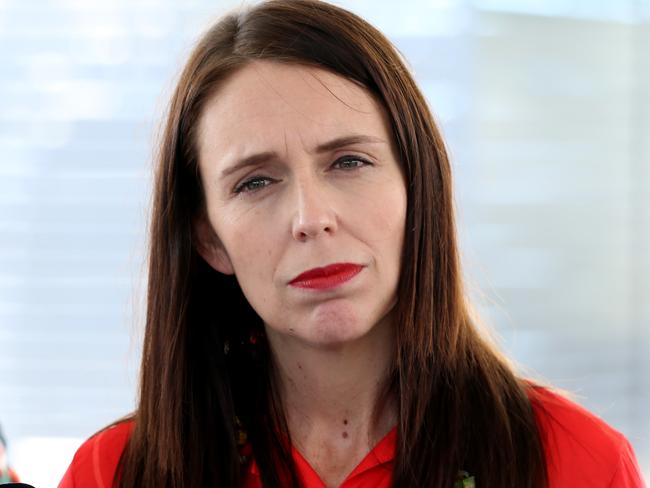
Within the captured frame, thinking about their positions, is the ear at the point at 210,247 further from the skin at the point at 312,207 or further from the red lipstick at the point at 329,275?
the red lipstick at the point at 329,275

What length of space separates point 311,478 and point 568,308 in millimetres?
1387

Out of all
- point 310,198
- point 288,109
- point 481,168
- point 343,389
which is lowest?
point 343,389

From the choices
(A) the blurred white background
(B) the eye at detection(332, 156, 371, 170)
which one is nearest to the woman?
(B) the eye at detection(332, 156, 371, 170)

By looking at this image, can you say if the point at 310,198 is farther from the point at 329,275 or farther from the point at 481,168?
the point at 481,168

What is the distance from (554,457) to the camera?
4.39 ft

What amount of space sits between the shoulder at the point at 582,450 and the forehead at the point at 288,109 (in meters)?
0.48

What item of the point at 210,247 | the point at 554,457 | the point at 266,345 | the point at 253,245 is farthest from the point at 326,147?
the point at 554,457

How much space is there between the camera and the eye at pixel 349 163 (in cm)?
131

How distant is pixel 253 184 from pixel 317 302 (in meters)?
Answer: 0.20

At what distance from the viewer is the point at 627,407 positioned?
2.63 m

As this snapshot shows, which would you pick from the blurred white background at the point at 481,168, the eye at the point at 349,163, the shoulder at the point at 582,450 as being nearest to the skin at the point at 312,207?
the eye at the point at 349,163

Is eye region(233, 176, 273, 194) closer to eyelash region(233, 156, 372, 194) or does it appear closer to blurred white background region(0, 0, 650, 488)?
eyelash region(233, 156, 372, 194)

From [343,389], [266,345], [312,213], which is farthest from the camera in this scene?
[266,345]

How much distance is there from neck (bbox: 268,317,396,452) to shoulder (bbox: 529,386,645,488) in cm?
23
